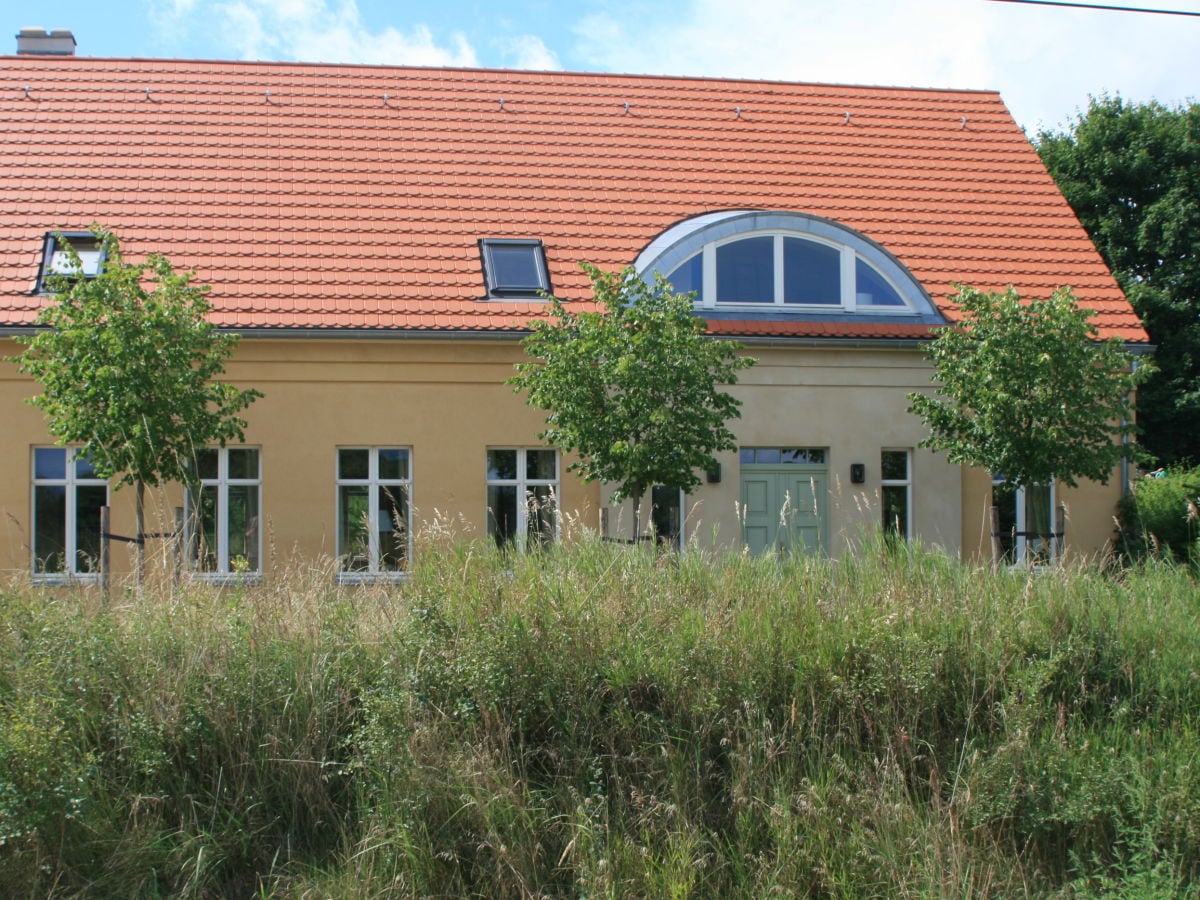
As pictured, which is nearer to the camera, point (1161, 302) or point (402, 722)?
point (402, 722)

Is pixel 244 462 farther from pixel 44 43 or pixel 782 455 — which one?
pixel 44 43

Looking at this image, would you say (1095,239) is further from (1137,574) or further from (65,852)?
(65,852)

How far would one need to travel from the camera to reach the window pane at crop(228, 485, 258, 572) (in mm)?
15039

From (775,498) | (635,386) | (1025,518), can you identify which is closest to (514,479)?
(635,386)

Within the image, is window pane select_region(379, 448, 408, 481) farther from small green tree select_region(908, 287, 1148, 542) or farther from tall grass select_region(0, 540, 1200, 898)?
tall grass select_region(0, 540, 1200, 898)

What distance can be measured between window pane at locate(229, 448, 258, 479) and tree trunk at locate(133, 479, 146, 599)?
130 cm

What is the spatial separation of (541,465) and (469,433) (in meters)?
1.07

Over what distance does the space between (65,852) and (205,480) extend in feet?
32.2

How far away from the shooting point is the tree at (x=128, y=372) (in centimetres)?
1220

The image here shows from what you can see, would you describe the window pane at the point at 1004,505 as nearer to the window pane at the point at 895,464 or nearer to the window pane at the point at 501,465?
the window pane at the point at 895,464

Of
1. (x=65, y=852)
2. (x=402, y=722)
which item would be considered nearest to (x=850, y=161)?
(x=402, y=722)

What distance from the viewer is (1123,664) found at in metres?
7.31

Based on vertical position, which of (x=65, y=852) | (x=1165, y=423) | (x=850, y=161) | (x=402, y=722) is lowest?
(x=65, y=852)

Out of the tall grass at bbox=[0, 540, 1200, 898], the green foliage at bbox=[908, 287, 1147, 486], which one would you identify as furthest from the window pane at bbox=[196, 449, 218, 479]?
the green foliage at bbox=[908, 287, 1147, 486]
